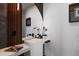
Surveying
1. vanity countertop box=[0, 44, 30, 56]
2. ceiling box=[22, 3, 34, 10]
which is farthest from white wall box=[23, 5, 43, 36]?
vanity countertop box=[0, 44, 30, 56]

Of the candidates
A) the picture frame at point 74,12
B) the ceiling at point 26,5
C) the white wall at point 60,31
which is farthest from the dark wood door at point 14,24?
the picture frame at point 74,12

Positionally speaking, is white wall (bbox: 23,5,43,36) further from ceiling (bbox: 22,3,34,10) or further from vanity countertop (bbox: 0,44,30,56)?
vanity countertop (bbox: 0,44,30,56)

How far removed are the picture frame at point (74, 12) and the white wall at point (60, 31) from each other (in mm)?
35

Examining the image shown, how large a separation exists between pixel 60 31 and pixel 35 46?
347 mm

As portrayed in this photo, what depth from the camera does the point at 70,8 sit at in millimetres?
1337

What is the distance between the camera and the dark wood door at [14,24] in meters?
1.35

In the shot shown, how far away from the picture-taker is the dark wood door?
135cm

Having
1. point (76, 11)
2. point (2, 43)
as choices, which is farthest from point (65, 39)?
point (2, 43)

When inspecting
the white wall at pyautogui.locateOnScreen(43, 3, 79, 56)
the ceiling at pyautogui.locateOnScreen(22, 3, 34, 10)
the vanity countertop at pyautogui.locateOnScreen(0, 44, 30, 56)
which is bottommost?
the vanity countertop at pyautogui.locateOnScreen(0, 44, 30, 56)

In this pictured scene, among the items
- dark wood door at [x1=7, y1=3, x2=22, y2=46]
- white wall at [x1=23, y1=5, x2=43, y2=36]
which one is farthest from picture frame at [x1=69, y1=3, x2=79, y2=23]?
dark wood door at [x1=7, y1=3, x2=22, y2=46]

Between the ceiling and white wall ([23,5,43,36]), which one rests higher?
the ceiling

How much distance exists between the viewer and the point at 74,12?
1.32 meters

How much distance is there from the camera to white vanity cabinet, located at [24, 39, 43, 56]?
137 cm

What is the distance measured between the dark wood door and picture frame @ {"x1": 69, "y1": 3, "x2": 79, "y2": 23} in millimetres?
580
